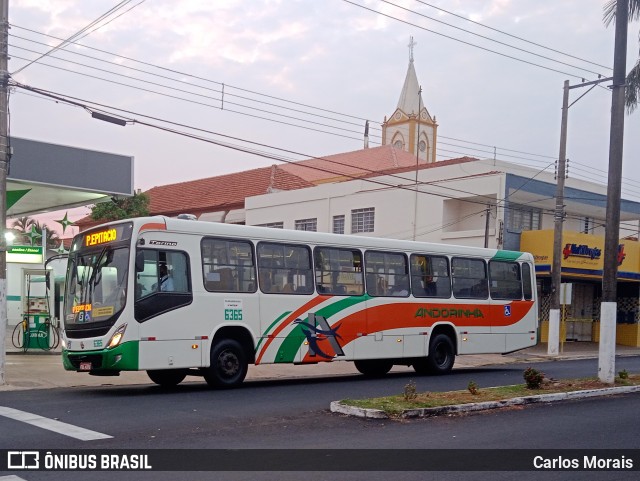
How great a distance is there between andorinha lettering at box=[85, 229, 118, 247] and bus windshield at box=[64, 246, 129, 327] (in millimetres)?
172

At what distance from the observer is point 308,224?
3947 cm

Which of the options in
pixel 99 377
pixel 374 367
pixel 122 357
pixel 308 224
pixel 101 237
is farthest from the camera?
pixel 308 224

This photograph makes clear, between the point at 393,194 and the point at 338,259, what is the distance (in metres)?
19.0

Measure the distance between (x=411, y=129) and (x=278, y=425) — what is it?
55442 mm

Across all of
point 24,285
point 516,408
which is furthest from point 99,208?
point 516,408

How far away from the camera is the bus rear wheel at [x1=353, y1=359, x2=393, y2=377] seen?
19359 mm

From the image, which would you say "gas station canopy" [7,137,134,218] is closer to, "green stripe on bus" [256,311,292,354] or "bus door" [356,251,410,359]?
"green stripe on bus" [256,311,292,354]

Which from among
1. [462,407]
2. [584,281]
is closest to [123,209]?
[584,281]

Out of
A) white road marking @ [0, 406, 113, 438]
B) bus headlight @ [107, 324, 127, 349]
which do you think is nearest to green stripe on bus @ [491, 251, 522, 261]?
bus headlight @ [107, 324, 127, 349]

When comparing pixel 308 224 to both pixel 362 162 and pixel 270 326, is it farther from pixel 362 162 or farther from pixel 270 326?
pixel 270 326

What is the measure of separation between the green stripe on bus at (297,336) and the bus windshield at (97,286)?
3603 mm

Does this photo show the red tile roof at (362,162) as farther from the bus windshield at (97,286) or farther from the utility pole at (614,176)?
the bus windshield at (97,286)

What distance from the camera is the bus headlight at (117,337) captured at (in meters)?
13.7

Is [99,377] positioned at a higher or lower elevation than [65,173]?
lower
